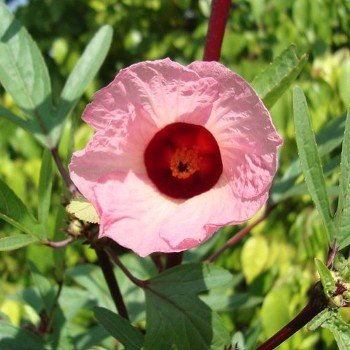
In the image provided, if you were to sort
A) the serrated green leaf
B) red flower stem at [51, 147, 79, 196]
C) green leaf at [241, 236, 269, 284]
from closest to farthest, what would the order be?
the serrated green leaf, red flower stem at [51, 147, 79, 196], green leaf at [241, 236, 269, 284]

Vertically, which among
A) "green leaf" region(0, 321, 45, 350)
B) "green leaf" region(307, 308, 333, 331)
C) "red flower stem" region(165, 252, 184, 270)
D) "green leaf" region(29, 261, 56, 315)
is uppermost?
"red flower stem" region(165, 252, 184, 270)

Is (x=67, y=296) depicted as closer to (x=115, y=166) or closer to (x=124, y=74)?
(x=115, y=166)

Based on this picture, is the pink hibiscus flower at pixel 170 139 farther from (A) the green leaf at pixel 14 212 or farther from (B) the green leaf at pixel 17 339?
(B) the green leaf at pixel 17 339

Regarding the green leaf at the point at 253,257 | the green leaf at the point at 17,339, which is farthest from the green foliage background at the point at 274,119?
the green leaf at the point at 17,339

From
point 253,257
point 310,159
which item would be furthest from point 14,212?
point 253,257

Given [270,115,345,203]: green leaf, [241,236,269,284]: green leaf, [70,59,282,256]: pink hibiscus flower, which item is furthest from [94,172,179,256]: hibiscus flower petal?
[241,236,269,284]: green leaf

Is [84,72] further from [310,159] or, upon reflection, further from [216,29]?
[310,159]

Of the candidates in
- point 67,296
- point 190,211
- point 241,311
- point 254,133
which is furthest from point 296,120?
point 241,311

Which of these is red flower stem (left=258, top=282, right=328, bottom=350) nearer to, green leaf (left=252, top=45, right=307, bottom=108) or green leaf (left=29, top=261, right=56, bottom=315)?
green leaf (left=252, top=45, right=307, bottom=108)
